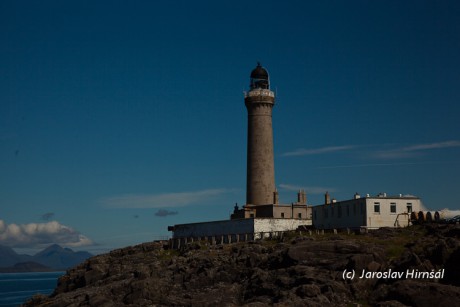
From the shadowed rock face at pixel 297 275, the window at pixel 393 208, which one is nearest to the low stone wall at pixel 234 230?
the shadowed rock face at pixel 297 275

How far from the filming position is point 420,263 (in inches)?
1877

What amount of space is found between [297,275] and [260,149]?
37.8m

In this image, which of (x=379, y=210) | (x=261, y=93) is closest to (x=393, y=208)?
(x=379, y=210)

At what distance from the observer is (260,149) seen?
8631 cm

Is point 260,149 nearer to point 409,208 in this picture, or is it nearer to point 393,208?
point 393,208

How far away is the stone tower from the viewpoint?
85.7m

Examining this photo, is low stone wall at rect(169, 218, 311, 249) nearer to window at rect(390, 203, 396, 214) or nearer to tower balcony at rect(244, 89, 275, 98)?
window at rect(390, 203, 396, 214)

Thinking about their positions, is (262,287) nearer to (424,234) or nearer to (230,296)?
(230,296)

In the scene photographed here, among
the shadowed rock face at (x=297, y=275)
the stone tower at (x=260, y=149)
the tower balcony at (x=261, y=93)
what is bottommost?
the shadowed rock face at (x=297, y=275)

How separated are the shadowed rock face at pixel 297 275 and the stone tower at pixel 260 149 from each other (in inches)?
781

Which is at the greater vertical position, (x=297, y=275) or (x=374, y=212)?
(x=374, y=212)

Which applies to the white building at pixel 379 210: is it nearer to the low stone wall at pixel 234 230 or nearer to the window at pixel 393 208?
the window at pixel 393 208

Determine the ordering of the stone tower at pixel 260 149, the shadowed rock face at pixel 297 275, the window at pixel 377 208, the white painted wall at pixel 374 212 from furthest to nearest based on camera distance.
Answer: the stone tower at pixel 260 149, the window at pixel 377 208, the white painted wall at pixel 374 212, the shadowed rock face at pixel 297 275

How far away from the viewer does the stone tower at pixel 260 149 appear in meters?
85.7
